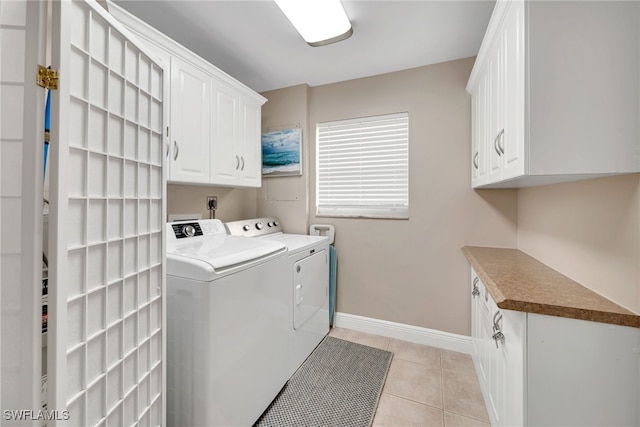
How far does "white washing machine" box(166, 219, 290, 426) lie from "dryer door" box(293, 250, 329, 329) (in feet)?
1.06

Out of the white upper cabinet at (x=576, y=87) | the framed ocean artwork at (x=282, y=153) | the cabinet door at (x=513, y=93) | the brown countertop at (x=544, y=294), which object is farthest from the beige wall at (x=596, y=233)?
the framed ocean artwork at (x=282, y=153)

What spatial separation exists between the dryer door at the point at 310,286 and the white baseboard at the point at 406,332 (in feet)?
1.20

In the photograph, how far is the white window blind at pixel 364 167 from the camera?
7.80ft

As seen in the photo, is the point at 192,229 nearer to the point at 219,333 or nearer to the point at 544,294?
the point at 219,333

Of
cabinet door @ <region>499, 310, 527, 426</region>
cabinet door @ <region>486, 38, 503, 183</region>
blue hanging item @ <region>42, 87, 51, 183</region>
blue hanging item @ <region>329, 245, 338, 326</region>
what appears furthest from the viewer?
blue hanging item @ <region>329, 245, 338, 326</region>

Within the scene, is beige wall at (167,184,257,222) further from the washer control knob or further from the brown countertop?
the brown countertop

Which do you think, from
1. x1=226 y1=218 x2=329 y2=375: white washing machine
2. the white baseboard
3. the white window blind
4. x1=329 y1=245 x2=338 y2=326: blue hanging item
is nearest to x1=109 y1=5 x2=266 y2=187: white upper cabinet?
x1=226 y1=218 x2=329 y2=375: white washing machine

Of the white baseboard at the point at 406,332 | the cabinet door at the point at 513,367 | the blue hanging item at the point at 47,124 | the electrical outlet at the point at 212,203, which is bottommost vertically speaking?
the white baseboard at the point at 406,332

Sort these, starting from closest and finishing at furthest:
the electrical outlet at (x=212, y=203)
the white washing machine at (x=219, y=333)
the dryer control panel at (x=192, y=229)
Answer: the white washing machine at (x=219, y=333) → the dryer control panel at (x=192, y=229) → the electrical outlet at (x=212, y=203)

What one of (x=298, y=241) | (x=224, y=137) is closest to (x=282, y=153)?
(x=224, y=137)

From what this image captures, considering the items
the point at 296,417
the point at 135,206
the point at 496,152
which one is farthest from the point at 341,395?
the point at 496,152

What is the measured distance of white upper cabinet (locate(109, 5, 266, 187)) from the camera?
157 cm

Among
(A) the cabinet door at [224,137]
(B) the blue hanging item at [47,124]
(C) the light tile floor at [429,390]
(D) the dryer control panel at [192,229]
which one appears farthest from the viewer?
(A) the cabinet door at [224,137]

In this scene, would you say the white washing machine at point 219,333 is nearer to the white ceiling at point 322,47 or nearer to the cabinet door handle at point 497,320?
the cabinet door handle at point 497,320
